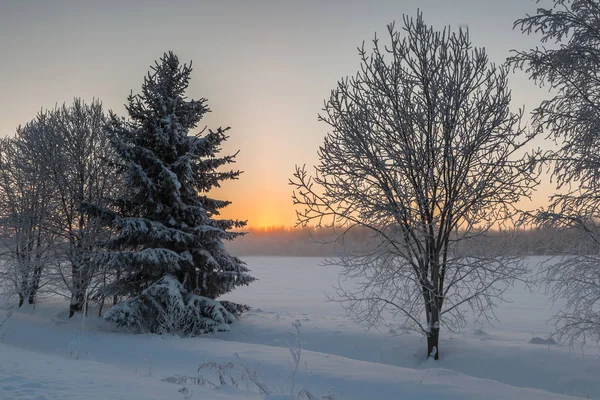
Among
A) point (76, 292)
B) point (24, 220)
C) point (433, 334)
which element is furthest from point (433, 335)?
point (24, 220)

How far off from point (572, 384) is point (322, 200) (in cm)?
593

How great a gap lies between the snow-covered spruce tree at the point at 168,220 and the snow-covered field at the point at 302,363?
46.1 inches

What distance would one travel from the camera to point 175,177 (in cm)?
1287

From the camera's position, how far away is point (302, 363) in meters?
8.08

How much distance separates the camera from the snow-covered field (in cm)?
497

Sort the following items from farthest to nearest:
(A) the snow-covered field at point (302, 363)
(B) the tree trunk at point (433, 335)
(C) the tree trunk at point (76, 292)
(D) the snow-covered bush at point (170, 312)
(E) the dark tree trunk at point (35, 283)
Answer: (E) the dark tree trunk at point (35, 283), (C) the tree trunk at point (76, 292), (D) the snow-covered bush at point (170, 312), (B) the tree trunk at point (433, 335), (A) the snow-covered field at point (302, 363)

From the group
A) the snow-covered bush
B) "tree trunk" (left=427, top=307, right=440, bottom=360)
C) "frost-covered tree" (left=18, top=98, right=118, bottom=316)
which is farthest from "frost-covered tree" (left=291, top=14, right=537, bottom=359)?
"frost-covered tree" (left=18, top=98, right=118, bottom=316)

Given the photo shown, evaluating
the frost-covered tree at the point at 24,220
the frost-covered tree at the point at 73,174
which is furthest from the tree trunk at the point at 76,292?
the frost-covered tree at the point at 24,220

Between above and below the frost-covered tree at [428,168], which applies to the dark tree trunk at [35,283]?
below

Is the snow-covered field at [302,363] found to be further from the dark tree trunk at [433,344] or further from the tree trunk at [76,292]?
the tree trunk at [76,292]

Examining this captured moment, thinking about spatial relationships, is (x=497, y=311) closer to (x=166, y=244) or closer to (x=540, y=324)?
→ (x=540, y=324)

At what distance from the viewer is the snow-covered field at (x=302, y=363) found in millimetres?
4973

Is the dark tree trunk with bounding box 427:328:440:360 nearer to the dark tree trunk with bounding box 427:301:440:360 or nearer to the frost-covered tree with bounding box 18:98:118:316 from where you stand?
the dark tree trunk with bounding box 427:301:440:360

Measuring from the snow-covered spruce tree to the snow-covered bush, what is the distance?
0.03m
